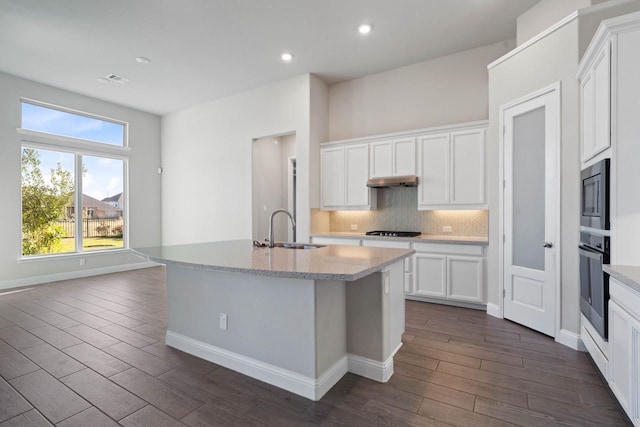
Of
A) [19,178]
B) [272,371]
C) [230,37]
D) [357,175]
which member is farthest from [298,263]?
[19,178]

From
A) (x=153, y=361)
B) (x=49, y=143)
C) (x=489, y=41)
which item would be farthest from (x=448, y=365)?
(x=49, y=143)

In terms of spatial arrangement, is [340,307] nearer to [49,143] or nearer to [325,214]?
[325,214]

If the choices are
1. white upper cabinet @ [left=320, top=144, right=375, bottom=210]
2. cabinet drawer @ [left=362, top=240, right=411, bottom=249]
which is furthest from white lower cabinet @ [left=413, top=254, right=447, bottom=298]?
white upper cabinet @ [left=320, top=144, right=375, bottom=210]

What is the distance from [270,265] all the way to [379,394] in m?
1.13

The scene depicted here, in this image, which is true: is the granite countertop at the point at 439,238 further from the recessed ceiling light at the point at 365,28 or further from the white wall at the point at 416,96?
the recessed ceiling light at the point at 365,28

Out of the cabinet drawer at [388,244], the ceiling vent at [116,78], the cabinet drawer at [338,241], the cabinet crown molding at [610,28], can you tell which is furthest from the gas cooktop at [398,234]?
the ceiling vent at [116,78]

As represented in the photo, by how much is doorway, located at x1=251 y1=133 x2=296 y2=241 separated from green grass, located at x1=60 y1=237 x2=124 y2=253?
3.15 m

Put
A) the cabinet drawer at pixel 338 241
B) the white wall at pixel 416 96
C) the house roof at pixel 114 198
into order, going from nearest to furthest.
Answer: the white wall at pixel 416 96 → the cabinet drawer at pixel 338 241 → the house roof at pixel 114 198

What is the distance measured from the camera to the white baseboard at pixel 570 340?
2701mm

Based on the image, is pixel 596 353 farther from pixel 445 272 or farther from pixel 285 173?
pixel 285 173

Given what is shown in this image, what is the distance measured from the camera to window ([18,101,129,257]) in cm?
534

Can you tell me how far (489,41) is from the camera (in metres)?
4.11

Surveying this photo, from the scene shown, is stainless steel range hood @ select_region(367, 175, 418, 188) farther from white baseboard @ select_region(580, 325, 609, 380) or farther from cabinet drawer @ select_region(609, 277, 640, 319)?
cabinet drawer @ select_region(609, 277, 640, 319)

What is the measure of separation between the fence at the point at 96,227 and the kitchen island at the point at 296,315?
4.56 m
